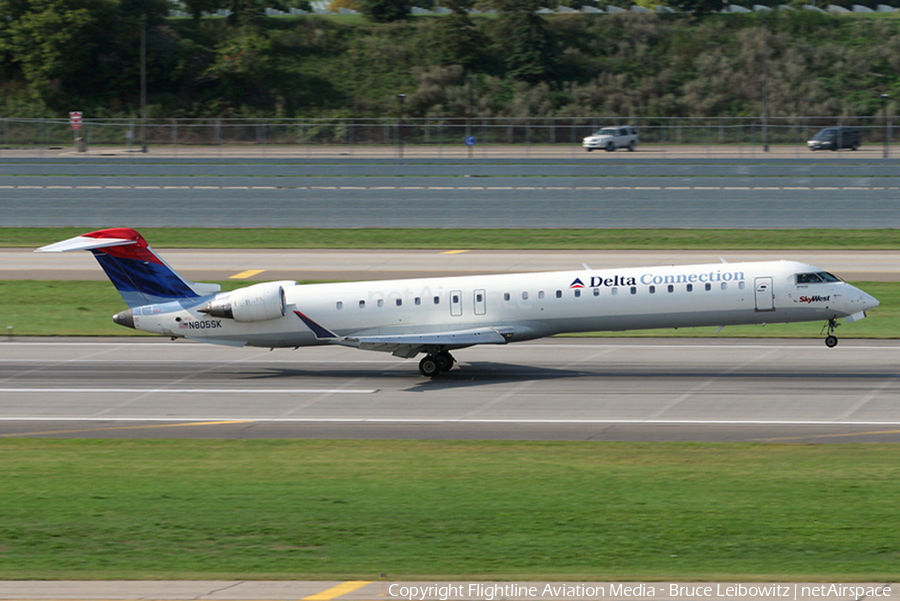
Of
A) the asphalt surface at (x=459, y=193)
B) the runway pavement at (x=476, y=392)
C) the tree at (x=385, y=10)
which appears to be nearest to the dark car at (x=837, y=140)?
the asphalt surface at (x=459, y=193)

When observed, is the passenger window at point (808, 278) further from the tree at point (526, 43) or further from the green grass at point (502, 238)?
the tree at point (526, 43)

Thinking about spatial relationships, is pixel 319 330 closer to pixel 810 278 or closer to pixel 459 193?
pixel 810 278

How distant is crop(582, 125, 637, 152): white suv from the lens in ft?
273

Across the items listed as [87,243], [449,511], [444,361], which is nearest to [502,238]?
[444,361]

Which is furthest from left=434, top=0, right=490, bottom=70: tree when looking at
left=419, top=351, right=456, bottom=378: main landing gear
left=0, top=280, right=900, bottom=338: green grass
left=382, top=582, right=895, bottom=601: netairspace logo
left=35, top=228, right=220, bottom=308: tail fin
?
left=382, top=582, right=895, bottom=601: netairspace logo

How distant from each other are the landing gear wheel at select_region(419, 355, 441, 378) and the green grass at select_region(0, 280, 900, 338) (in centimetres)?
949

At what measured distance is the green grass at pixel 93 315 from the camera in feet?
126

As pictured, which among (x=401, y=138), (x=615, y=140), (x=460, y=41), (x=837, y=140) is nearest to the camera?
(x=401, y=138)

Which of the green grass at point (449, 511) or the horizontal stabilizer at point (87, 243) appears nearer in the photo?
the green grass at point (449, 511)

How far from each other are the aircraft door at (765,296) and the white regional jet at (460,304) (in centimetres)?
3

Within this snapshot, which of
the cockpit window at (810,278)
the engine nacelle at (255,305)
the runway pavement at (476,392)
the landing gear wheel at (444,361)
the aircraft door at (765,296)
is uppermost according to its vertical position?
the cockpit window at (810,278)

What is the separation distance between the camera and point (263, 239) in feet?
213

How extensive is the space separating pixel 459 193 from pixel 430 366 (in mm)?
38204

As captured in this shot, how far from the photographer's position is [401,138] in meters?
77.8
